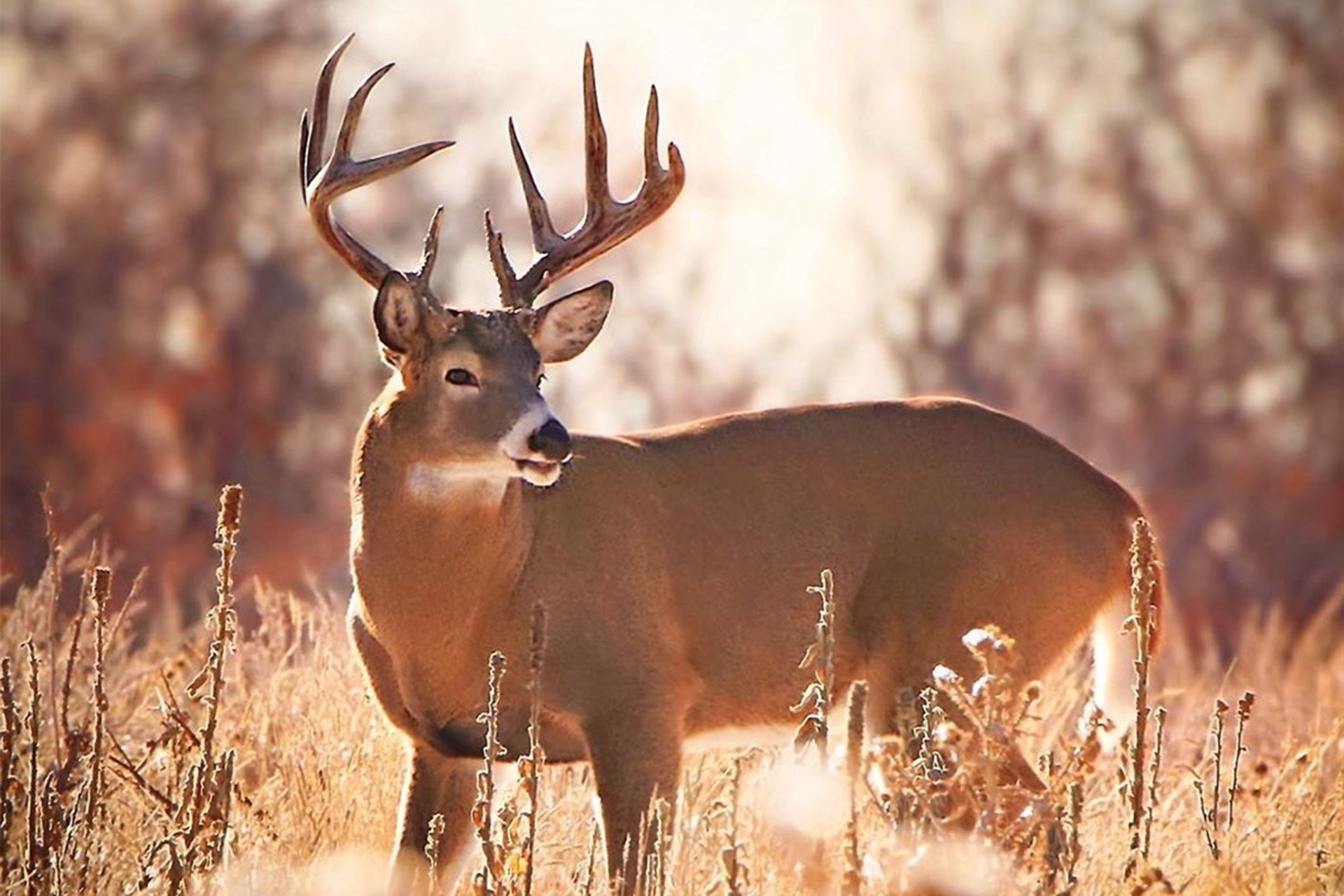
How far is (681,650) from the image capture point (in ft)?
24.1

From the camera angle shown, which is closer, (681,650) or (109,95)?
(681,650)

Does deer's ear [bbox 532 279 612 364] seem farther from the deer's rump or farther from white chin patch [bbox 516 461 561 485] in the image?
white chin patch [bbox 516 461 561 485]

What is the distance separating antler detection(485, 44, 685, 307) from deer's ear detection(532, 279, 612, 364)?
8 cm

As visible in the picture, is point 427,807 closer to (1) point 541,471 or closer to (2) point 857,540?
(1) point 541,471

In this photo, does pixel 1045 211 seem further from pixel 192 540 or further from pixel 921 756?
pixel 921 756

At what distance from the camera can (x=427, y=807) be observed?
A: 7121 millimetres

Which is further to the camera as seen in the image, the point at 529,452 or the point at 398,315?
the point at 398,315

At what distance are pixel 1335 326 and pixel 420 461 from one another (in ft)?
51.7

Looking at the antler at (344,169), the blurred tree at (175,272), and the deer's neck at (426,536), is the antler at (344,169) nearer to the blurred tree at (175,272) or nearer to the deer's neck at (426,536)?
the deer's neck at (426,536)

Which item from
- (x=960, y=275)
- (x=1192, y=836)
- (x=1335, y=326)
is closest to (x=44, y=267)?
(x=960, y=275)

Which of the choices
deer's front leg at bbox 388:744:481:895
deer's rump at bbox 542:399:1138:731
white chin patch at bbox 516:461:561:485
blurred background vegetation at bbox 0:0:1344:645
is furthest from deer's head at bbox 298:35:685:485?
blurred background vegetation at bbox 0:0:1344:645

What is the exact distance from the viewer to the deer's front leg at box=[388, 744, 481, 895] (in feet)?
23.2

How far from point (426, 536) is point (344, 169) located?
44.4 inches

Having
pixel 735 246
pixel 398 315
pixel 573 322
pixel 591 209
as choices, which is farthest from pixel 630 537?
pixel 735 246
